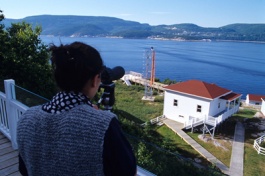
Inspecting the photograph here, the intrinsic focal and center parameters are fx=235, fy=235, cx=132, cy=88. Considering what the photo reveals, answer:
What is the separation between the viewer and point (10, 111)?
3.07 meters

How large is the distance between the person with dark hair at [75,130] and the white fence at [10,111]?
6.36 ft

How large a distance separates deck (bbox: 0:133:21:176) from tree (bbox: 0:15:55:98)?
618cm

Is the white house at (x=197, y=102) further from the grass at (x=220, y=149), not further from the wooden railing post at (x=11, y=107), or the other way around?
the wooden railing post at (x=11, y=107)

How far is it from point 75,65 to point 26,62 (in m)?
10.00

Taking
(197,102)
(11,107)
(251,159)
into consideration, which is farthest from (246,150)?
(11,107)

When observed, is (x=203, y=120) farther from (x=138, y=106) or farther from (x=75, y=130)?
(x=75, y=130)

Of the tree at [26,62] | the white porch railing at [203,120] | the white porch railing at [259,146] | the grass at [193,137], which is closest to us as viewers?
the tree at [26,62]

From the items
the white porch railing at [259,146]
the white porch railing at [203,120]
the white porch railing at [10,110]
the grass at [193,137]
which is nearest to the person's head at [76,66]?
the white porch railing at [10,110]

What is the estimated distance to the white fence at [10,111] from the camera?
291cm

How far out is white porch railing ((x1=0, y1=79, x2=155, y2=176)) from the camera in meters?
2.90

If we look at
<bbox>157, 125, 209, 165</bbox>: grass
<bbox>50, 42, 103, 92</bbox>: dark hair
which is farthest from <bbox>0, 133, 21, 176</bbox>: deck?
<bbox>157, 125, 209, 165</bbox>: grass

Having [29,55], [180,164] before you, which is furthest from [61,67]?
[29,55]

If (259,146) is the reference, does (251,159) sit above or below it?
below

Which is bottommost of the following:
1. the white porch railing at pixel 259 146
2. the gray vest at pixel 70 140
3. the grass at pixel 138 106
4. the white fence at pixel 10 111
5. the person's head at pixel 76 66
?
the grass at pixel 138 106
